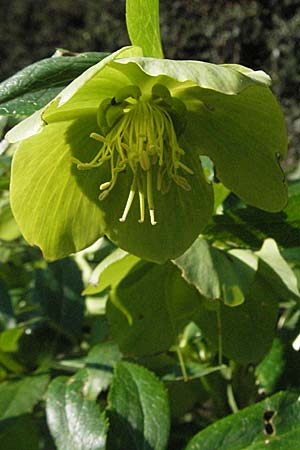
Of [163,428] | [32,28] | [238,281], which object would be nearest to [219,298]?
[238,281]

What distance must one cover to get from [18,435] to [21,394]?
0.05 meters

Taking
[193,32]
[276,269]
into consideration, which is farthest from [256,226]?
[193,32]

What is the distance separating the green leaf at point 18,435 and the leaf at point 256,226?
26 cm

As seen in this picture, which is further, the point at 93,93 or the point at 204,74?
the point at 93,93

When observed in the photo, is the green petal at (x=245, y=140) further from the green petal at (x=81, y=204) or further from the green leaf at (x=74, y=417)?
the green leaf at (x=74, y=417)

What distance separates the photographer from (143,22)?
60 centimetres

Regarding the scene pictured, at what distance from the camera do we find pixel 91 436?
0.63m

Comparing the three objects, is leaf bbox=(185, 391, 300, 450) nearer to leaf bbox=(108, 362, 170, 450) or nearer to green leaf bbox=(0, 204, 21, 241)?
leaf bbox=(108, 362, 170, 450)

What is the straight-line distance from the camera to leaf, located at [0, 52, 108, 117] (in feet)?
1.89

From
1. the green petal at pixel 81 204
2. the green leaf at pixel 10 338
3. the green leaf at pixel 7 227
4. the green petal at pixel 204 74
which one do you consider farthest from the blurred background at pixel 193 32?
the green petal at pixel 204 74

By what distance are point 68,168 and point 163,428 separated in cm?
24

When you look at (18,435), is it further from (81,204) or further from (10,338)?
(81,204)

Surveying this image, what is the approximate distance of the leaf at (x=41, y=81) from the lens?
1.89 feet

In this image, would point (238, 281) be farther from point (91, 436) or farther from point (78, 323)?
point (78, 323)
